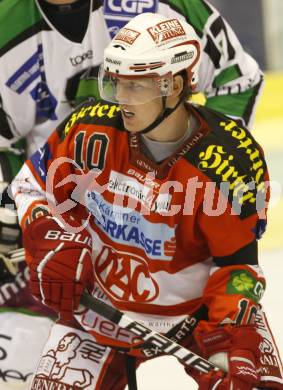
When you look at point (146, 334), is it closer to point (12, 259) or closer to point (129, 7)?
point (12, 259)

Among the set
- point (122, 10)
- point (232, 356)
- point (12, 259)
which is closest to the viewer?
point (232, 356)

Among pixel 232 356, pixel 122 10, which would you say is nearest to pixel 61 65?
pixel 122 10

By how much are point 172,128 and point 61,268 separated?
1.37 feet

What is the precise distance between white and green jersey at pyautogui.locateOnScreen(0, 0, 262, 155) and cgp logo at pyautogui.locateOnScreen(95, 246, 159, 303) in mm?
A: 597

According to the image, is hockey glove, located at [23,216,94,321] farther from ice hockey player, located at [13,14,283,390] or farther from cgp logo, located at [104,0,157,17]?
cgp logo, located at [104,0,157,17]

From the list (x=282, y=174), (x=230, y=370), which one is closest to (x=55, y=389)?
(x=230, y=370)

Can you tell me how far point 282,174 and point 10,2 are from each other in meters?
2.92

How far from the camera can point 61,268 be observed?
2.31m

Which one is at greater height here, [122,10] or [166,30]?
[166,30]

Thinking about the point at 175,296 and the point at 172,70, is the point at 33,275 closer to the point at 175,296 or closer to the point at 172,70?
the point at 175,296

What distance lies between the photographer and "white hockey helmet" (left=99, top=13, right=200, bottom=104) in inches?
87.9

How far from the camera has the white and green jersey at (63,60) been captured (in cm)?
277

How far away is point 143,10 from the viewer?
278 centimetres

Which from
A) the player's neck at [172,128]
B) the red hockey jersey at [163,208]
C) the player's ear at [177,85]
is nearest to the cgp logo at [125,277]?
the red hockey jersey at [163,208]
